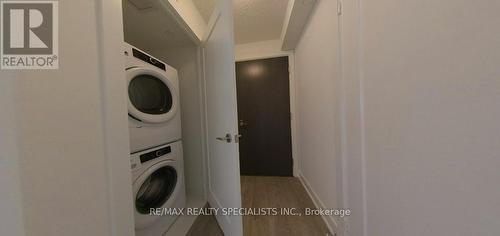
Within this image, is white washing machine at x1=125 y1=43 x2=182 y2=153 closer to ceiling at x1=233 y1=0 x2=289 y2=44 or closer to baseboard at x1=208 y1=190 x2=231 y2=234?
baseboard at x1=208 y1=190 x2=231 y2=234

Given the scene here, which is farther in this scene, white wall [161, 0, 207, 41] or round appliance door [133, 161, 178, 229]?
white wall [161, 0, 207, 41]

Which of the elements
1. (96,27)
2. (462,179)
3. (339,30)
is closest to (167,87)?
(96,27)

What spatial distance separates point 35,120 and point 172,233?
4.14ft

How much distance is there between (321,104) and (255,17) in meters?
1.27

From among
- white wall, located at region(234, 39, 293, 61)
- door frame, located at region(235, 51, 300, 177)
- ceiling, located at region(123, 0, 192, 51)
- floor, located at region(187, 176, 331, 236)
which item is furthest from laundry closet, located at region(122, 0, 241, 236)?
door frame, located at region(235, 51, 300, 177)

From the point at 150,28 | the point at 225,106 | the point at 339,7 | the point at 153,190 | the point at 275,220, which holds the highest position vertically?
the point at 150,28

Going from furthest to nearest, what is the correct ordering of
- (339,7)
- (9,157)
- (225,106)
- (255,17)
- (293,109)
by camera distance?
(293,109), (255,17), (225,106), (339,7), (9,157)

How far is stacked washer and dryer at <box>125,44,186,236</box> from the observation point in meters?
1.07

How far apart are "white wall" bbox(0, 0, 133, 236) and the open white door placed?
1.81 ft

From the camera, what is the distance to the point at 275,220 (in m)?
1.55

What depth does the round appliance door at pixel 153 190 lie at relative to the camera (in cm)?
108

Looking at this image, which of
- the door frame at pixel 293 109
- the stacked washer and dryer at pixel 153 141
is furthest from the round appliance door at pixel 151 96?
the door frame at pixel 293 109

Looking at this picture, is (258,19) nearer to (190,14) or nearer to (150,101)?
(190,14)

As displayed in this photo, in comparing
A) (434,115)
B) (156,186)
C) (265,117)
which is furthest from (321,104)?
(156,186)
